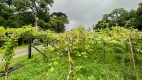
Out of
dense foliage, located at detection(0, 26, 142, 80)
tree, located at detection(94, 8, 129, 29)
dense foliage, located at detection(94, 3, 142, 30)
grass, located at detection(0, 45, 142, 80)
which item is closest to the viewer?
dense foliage, located at detection(0, 26, 142, 80)

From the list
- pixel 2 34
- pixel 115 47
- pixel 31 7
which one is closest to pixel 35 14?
pixel 31 7

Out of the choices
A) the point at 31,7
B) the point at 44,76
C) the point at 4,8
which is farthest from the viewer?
the point at 31,7

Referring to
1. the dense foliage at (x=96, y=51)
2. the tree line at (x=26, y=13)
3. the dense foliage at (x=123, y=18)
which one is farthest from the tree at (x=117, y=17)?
the dense foliage at (x=96, y=51)

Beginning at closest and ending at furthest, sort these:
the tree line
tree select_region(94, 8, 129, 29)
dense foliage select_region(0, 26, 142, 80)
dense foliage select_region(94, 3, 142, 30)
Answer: dense foliage select_region(0, 26, 142, 80) < the tree line < dense foliage select_region(94, 3, 142, 30) < tree select_region(94, 8, 129, 29)

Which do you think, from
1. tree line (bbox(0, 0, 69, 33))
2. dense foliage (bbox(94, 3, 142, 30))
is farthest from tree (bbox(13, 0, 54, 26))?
dense foliage (bbox(94, 3, 142, 30))

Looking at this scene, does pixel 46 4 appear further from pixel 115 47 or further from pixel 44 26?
pixel 115 47

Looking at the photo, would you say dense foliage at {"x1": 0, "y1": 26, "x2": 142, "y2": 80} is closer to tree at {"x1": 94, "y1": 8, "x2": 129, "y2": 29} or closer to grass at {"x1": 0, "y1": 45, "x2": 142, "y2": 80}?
grass at {"x1": 0, "y1": 45, "x2": 142, "y2": 80}

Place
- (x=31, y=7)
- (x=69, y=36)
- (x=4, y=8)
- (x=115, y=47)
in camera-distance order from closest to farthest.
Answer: (x=69, y=36), (x=115, y=47), (x=4, y=8), (x=31, y=7)

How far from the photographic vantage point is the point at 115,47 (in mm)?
13047

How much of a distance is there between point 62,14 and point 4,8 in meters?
20.7

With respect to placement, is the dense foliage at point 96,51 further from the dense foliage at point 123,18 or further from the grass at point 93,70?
the dense foliage at point 123,18

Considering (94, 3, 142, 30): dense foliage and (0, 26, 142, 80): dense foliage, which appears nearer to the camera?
(0, 26, 142, 80): dense foliage

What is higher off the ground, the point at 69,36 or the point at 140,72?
the point at 69,36

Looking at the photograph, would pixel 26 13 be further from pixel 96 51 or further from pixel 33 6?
pixel 96 51
